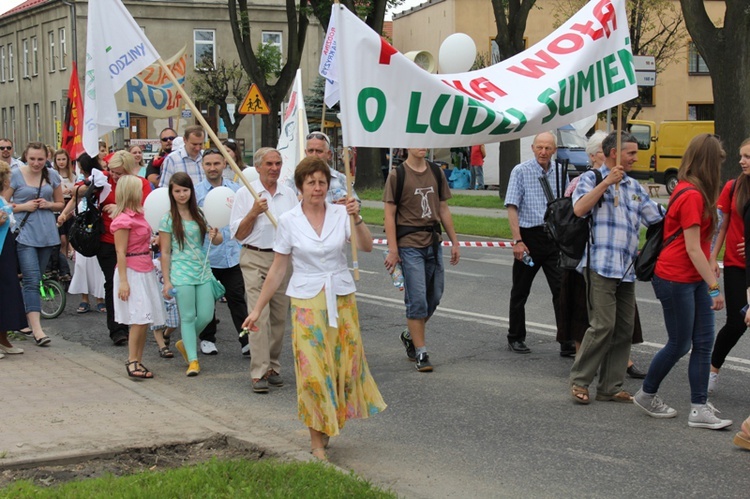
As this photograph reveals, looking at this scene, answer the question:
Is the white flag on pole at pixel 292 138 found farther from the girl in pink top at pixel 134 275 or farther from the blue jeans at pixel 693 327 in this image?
the blue jeans at pixel 693 327

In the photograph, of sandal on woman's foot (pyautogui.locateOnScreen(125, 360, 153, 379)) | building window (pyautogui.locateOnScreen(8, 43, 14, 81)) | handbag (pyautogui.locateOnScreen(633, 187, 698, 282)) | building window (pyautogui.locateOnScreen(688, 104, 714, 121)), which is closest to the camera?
handbag (pyautogui.locateOnScreen(633, 187, 698, 282))

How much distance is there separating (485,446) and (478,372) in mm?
2114

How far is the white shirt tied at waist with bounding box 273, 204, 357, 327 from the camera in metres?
6.31

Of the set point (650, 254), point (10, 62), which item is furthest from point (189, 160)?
point (10, 62)

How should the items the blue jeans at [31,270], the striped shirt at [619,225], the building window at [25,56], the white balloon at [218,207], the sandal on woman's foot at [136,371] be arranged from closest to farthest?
the striped shirt at [619,225], the sandal on woman's foot at [136,371], the white balloon at [218,207], the blue jeans at [31,270], the building window at [25,56]

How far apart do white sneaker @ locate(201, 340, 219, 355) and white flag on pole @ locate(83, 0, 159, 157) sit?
213cm

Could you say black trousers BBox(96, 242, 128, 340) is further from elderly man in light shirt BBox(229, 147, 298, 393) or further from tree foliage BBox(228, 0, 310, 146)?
tree foliage BBox(228, 0, 310, 146)

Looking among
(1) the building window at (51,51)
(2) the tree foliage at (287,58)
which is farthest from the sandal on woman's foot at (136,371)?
(1) the building window at (51,51)

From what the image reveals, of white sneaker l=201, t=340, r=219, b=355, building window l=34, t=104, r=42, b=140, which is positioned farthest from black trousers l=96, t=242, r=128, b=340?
building window l=34, t=104, r=42, b=140

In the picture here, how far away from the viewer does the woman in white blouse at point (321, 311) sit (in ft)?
20.2

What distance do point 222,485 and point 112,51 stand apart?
4.91 m

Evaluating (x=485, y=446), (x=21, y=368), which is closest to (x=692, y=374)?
(x=485, y=446)

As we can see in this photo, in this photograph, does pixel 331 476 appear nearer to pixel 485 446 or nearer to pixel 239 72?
pixel 485 446

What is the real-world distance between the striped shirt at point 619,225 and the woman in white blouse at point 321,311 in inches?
69.0
